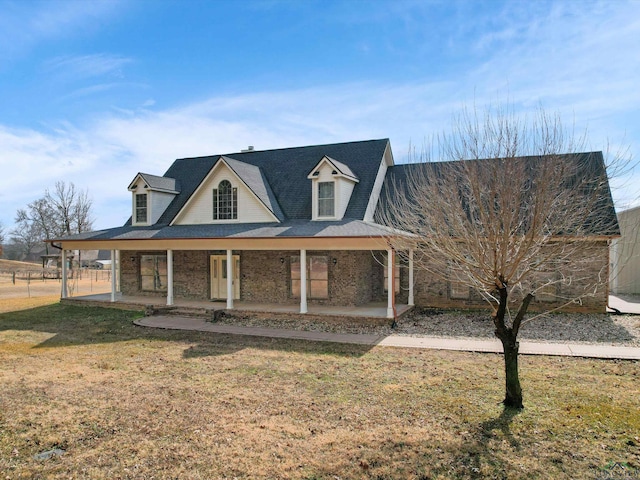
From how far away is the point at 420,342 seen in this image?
12586mm

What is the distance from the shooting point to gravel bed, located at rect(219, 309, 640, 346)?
42.7ft

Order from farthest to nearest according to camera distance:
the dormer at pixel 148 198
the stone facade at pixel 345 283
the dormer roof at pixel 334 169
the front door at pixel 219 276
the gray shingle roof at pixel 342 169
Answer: the dormer at pixel 148 198 → the front door at pixel 219 276 → the gray shingle roof at pixel 342 169 → the dormer roof at pixel 334 169 → the stone facade at pixel 345 283

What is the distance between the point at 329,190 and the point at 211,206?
17.9 feet

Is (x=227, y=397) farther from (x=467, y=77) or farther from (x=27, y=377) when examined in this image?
(x=467, y=77)

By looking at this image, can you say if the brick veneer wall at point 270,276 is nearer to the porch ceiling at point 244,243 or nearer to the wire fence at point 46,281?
the porch ceiling at point 244,243

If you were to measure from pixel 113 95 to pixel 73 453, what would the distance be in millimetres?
13629

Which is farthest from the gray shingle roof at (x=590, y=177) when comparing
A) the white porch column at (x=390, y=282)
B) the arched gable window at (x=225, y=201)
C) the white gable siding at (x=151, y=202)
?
the white gable siding at (x=151, y=202)

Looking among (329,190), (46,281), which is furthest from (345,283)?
(46,281)

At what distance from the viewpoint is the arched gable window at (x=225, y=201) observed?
771 inches

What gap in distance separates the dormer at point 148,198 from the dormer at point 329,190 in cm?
839

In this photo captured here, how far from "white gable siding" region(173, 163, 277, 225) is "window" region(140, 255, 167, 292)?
7.01 feet

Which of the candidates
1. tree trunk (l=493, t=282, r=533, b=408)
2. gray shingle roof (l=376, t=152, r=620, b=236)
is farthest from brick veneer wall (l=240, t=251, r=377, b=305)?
tree trunk (l=493, t=282, r=533, b=408)

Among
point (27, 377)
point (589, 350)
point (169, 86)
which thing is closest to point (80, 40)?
point (169, 86)

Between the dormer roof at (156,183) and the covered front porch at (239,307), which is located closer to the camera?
the covered front porch at (239,307)
